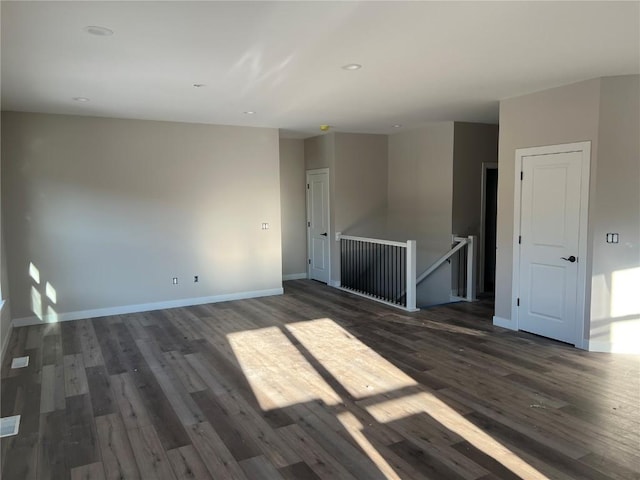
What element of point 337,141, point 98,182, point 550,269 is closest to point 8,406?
point 98,182

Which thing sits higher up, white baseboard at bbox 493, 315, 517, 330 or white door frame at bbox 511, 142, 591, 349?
white door frame at bbox 511, 142, 591, 349

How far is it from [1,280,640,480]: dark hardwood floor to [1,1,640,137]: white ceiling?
265 centimetres

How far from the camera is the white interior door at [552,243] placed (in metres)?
4.57

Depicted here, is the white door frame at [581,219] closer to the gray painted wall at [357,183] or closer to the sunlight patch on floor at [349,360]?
the sunlight patch on floor at [349,360]

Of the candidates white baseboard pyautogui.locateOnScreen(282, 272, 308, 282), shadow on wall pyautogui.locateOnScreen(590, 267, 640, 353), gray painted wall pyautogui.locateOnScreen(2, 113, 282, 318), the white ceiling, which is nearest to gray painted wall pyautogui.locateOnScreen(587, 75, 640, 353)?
shadow on wall pyautogui.locateOnScreen(590, 267, 640, 353)

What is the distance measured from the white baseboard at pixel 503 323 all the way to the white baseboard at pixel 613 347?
873 millimetres

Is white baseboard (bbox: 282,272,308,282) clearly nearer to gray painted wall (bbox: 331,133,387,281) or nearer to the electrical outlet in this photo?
gray painted wall (bbox: 331,133,387,281)

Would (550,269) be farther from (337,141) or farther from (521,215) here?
(337,141)

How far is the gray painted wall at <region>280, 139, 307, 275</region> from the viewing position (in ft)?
28.0

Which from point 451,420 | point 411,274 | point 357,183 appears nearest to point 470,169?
point 357,183

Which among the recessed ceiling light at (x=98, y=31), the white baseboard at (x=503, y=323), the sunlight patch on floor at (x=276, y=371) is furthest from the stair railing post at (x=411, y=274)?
the recessed ceiling light at (x=98, y=31)

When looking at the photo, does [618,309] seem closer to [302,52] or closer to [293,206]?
[302,52]

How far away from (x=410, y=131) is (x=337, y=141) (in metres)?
1.25

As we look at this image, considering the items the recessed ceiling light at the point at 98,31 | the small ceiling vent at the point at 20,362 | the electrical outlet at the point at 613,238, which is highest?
the recessed ceiling light at the point at 98,31
